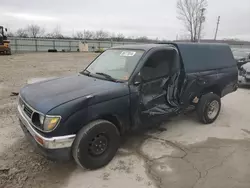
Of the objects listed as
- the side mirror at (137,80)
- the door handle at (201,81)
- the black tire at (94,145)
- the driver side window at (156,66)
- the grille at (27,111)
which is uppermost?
the driver side window at (156,66)

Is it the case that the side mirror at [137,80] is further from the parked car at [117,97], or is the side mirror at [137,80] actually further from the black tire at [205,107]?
the black tire at [205,107]

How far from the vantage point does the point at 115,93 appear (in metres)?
3.25

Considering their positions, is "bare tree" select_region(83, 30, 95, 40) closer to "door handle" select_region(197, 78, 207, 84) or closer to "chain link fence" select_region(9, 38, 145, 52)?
"chain link fence" select_region(9, 38, 145, 52)

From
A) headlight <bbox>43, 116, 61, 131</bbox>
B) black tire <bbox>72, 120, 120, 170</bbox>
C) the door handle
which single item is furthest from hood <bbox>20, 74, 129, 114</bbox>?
the door handle

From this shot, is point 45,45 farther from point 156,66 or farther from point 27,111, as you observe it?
point 27,111

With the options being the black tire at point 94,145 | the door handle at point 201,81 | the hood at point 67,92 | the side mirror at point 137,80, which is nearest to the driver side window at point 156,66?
the side mirror at point 137,80

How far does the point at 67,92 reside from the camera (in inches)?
125

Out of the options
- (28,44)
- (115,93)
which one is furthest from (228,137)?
(28,44)

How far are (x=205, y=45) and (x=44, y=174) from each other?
409 cm

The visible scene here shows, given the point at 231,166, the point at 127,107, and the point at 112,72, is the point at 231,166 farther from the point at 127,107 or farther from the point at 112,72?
the point at 112,72

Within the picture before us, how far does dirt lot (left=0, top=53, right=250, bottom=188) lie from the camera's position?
2.97 m

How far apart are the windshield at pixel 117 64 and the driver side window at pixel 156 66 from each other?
207mm

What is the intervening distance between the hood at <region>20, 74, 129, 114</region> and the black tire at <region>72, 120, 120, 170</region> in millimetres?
382

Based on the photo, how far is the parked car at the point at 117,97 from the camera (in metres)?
2.88
